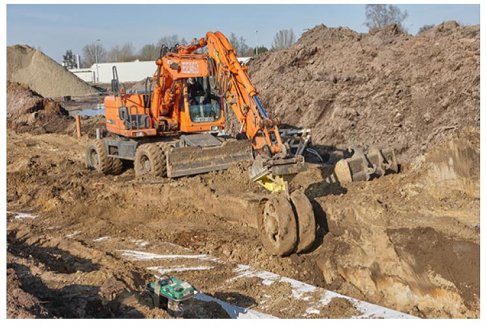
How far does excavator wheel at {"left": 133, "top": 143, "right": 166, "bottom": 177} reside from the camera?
1068 cm

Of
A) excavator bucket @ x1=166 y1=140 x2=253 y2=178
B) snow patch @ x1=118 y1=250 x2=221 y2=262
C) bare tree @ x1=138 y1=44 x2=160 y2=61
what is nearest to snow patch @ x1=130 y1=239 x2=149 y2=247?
snow patch @ x1=118 y1=250 x2=221 y2=262

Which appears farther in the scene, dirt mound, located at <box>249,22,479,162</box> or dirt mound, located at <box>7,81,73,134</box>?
dirt mound, located at <box>7,81,73,134</box>

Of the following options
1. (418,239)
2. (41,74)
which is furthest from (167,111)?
(41,74)

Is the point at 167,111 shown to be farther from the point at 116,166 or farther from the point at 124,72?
the point at 124,72

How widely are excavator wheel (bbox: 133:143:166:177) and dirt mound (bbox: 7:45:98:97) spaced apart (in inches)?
973

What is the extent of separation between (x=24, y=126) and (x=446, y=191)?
17903 millimetres

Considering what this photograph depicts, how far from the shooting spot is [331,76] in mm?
16781

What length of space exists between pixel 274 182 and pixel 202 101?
4.00 meters

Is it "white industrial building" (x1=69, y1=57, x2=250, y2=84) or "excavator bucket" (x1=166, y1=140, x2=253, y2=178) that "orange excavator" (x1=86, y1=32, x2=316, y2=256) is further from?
"white industrial building" (x1=69, y1=57, x2=250, y2=84)

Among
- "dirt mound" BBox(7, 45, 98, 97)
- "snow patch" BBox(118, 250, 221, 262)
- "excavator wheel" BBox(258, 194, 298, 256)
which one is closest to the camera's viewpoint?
"excavator wheel" BBox(258, 194, 298, 256)

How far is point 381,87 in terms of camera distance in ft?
49.2

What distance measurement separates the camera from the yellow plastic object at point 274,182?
7738 mm

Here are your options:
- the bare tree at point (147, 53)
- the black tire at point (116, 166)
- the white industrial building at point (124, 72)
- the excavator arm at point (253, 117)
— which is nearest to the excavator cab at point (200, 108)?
the excavator arm at point (253, 117)

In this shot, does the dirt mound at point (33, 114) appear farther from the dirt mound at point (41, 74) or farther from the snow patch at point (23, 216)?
the snow patch at point (23, 216)
